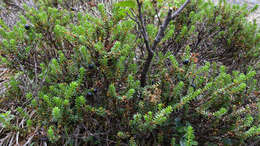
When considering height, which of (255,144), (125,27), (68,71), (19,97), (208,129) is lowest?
(255,144)

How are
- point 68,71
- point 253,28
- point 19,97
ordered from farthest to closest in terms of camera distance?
point 253,28
point 19,97
point 68,71

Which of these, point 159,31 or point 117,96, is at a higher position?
point 159,31

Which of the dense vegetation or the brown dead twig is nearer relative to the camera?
the brown dead twig

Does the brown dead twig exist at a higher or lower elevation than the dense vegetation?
higher

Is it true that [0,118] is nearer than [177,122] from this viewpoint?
Yes

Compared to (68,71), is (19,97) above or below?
below

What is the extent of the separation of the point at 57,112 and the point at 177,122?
1049mm

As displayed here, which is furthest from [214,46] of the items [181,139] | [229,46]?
[181,139]

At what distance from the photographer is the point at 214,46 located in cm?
301

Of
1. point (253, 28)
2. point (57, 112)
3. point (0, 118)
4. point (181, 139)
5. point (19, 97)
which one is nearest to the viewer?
point (57, 112)

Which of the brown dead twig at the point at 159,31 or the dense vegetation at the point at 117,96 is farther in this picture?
the dense vegetation at the point at 117,96

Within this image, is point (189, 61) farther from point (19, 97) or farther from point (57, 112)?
point (19, 97)

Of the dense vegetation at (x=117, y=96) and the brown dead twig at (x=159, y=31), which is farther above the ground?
the brown dead twig at (x=159, y=31)

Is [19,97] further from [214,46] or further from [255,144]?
[214,46]
